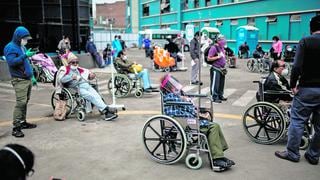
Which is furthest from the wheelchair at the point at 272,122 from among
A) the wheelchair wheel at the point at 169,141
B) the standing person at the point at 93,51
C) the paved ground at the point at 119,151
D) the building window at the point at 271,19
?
the building window at the point at 271,19

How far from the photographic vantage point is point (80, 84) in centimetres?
722

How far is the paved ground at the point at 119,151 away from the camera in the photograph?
4.50 meters

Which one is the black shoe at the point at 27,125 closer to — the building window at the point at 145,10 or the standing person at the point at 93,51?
the standing person at the point at 93,51

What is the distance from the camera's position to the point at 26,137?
6090mm

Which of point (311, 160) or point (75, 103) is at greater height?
point (75, 103)

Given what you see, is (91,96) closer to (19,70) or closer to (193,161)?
(19,70)

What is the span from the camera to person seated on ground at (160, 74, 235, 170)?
179 inches

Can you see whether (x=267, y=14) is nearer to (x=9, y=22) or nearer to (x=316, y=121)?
(x=9, y=22)

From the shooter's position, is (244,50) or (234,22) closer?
(244,50)

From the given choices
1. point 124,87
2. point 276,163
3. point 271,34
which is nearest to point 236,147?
point 276,163

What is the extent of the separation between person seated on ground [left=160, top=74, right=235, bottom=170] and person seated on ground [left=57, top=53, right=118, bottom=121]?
2419mm

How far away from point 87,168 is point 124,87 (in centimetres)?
537

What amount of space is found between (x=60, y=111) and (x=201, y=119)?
3.44m

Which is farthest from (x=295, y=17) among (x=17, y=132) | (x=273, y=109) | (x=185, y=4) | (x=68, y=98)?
(x=17, y=132)
